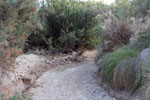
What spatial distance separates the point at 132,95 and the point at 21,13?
3.99m

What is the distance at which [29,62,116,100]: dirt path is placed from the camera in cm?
639

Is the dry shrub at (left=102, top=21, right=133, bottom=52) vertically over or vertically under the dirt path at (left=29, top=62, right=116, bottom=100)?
over

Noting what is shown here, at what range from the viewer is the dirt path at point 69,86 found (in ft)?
21.0

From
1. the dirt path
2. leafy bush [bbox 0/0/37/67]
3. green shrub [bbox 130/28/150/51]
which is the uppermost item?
leafy bush [bbox 0/0/37/67]

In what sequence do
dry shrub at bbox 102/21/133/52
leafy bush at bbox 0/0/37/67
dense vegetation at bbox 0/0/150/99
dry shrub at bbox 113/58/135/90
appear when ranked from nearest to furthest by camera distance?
leafy bush at bbox 0/0/37/67, dry shrub at bbox 113/58/135/90, dense vegetation at bbox 0/0/150/99, dry shrub at bbox 102/21/133/52

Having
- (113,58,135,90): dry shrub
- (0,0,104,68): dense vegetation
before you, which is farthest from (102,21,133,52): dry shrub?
(0,0,104,68): dense vegetation

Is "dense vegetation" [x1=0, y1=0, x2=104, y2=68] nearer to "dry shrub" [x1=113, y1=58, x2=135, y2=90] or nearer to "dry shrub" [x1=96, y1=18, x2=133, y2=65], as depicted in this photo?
"dry shrub" [x1=96, y1=18, x2=133, y2=65]

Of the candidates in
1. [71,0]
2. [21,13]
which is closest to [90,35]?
[71,0]

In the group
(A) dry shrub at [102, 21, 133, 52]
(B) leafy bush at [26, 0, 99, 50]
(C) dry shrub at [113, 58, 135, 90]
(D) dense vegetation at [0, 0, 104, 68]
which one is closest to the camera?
(C) dry shrub at [113, 58, 135, 90]

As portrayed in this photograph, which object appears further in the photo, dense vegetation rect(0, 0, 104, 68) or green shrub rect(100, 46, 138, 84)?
dense vegetation rect(0, 0, 104, 68)

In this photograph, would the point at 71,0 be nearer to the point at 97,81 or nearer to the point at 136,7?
the point at 136,7

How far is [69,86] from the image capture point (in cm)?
727

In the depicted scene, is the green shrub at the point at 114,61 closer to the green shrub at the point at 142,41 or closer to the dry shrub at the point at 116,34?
the green shrub at the point at 142,41

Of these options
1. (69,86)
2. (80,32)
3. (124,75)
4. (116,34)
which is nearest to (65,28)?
(80,32)
